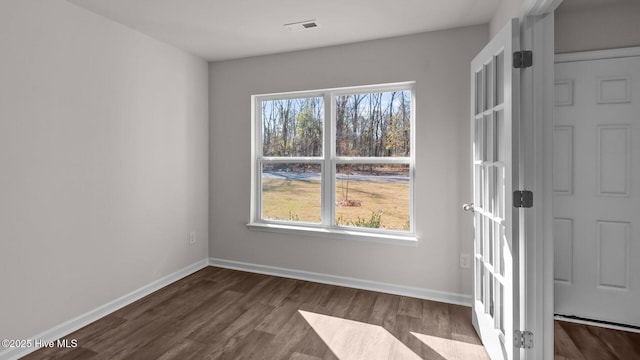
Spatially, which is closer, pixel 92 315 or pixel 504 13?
pixel 504 13

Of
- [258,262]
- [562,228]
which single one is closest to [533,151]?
[562,228]

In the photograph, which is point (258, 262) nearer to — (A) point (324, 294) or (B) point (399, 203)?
(A) point (324, 294)

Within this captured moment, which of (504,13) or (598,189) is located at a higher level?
(504,13)

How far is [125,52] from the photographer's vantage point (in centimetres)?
269

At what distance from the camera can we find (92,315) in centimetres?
245

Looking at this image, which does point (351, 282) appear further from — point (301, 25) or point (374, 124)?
point (301, 25)

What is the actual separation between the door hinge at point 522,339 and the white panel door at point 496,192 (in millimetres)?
22

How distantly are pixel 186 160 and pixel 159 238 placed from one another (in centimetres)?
87

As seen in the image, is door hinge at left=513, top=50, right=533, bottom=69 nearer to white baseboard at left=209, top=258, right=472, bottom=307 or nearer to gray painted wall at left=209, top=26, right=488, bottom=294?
gray painted wall at left=209, top=26, right=488, bottom=294

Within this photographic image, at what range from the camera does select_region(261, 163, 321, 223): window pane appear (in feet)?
11.2

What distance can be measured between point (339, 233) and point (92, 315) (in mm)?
2193

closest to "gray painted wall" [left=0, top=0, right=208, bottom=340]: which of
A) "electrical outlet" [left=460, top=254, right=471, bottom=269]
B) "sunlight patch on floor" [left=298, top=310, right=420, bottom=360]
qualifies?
"sunlight patch on floor" [left=298, top=310, right=420, bottom=360]

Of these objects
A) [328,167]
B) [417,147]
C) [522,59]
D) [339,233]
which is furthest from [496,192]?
[328,167]

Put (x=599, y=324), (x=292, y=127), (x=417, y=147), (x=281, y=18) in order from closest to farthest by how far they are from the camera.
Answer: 1. (x=599, y=324)
2. (x=281, y=18)
3. (x=417, y=147)
4. (x=292, y=127)
